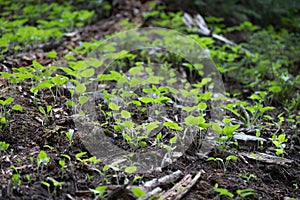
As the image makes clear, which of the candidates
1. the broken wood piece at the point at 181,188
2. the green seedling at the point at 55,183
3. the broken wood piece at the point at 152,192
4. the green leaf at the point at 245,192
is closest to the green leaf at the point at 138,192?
the broken wood piece at the point at 152,192

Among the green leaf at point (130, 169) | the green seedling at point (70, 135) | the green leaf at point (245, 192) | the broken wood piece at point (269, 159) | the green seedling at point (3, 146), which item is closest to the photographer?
the green leaf at point (245, 192)

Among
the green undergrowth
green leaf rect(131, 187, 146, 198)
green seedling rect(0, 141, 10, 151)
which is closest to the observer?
green leaf rect(131, 187, 146, 198)

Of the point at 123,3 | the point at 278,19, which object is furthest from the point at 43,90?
the point at 278,19

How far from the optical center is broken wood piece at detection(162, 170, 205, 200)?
2.08 metres

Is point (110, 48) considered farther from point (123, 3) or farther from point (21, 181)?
point (21, 181)

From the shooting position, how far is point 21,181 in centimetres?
206

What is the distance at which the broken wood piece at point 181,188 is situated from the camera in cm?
208

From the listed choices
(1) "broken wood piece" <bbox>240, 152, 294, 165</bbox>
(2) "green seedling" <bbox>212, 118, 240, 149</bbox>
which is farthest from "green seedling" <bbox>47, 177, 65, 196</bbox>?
(1) "broken wood piece" <bbox>240, 152, 294, 165</bbox>

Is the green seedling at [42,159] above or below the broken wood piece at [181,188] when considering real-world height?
above

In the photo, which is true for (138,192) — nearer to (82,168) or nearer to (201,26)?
(82,168)

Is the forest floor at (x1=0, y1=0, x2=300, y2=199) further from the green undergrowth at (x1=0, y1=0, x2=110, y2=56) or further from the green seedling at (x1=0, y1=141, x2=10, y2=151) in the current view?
the green undergrowth at (x1=0, y1=0, x2=110, y2=56)

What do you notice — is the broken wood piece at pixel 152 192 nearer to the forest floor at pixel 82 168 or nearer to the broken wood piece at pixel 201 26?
the forest floor at pixel 82 168

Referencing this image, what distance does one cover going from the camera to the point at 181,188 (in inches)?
84.4

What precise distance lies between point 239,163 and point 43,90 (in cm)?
166
